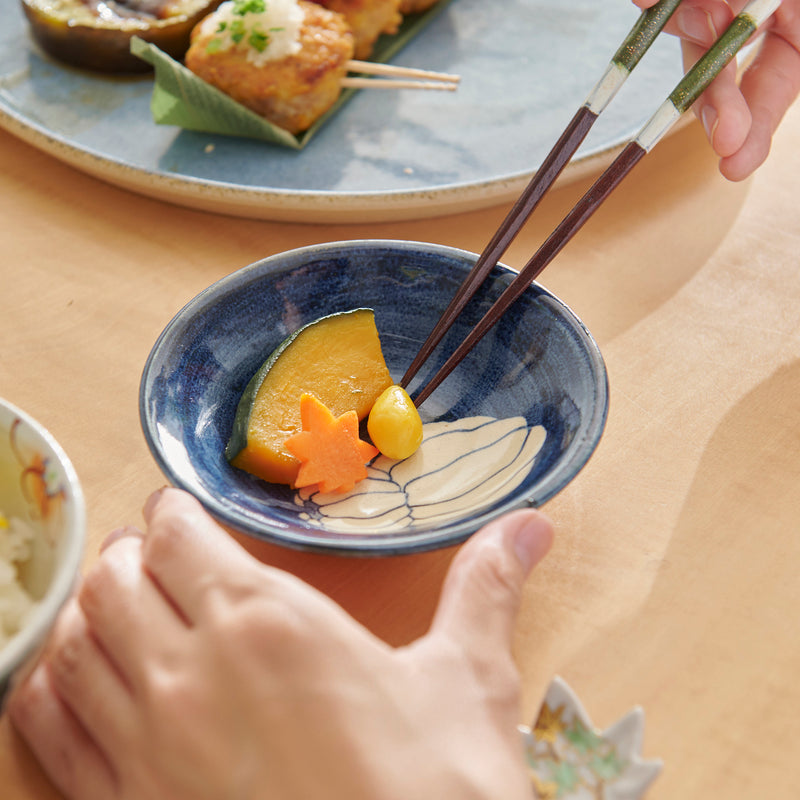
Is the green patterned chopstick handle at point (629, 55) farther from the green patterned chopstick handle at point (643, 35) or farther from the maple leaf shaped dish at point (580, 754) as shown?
the maple leaf shaped dish at point (580, 754)

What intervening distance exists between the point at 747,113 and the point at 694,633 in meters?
0.87

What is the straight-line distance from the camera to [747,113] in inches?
52.2

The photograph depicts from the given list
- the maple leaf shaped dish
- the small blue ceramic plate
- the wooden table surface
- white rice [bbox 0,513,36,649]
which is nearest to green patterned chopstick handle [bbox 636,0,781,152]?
the small blue ceramic plate

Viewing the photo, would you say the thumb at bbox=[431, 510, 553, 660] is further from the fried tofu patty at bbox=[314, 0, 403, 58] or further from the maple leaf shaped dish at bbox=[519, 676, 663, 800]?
the fried tofu patty at bbox=[314, 0, 403, 58]

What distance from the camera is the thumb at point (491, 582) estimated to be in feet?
2.37

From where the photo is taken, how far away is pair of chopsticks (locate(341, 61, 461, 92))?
1.88 m

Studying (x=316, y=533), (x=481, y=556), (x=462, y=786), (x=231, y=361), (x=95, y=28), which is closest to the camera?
(x=462, y=786)

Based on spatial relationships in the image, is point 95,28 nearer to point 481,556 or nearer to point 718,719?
point 481,556

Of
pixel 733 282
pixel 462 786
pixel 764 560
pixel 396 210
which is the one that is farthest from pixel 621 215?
pixel 462 786

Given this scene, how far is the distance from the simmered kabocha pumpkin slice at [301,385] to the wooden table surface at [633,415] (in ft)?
0.42

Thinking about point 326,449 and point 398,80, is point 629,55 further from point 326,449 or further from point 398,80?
point 398,80

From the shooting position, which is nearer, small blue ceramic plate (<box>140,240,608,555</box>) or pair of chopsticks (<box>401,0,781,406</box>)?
small blue ceramic plate (<box>140,240,608,555</box>)

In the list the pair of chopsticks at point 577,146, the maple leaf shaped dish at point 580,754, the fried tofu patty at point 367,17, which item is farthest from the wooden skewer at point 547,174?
the fried tofu patty at point 367,17

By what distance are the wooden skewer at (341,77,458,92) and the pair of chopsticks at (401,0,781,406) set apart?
0.81 metres
